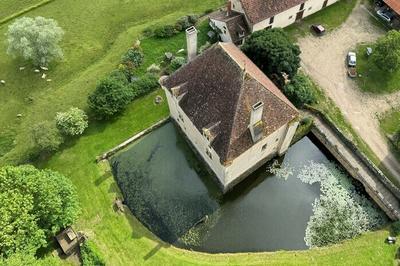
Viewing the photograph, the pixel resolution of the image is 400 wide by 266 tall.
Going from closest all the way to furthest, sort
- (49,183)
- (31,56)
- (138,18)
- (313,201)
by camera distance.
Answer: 1. (49,183)
2. (313,201)
3. (31,56)
4. (138,18)

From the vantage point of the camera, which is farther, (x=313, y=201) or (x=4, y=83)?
(x=4, y=83)

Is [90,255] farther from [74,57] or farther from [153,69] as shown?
[74,57]

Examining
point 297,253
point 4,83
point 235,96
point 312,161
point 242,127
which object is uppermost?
point 4,83

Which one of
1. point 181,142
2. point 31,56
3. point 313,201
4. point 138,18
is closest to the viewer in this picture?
point 313,201

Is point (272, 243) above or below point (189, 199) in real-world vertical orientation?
below

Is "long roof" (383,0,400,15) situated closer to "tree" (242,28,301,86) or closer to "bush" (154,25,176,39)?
"tree" (242,28,301,86)

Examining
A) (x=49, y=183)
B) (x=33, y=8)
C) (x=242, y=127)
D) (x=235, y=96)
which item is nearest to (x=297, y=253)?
(x=242, y=127)

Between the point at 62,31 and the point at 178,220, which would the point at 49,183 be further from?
the point at 62,31

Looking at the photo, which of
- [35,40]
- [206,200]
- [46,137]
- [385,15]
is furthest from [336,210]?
[35,40]
